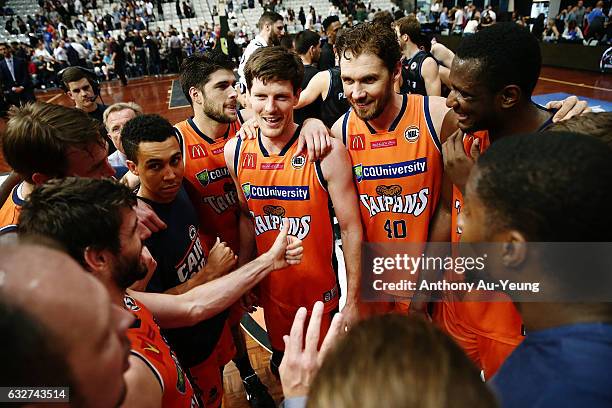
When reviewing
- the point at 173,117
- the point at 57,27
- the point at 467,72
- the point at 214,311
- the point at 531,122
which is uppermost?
the point at 57,27

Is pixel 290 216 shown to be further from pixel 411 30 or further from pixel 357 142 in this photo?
pixel 411 30

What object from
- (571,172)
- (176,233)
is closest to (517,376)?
(571,172)

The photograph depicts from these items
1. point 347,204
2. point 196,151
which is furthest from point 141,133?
point 347,204

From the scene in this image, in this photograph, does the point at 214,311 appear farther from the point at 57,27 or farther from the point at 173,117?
the point at 57,27

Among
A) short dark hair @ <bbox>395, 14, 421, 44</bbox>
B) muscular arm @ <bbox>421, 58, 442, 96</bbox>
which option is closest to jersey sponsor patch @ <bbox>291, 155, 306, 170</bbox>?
muscular arm @ <bbox>421, 58, 442, 96</bbox>

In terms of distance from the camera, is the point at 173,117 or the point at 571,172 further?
the point at 173,117

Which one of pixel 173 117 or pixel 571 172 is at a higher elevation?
pixel 571 172

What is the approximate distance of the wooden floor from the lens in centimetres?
322

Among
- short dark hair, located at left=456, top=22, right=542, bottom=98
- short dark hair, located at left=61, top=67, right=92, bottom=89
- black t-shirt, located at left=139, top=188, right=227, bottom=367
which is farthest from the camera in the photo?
short dark hair, located at left=61, top=67, right=92, bottom=89

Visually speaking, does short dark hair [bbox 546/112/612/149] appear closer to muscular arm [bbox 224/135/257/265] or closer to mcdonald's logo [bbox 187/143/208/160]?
muscular arm [bbox 224/135/257/265]

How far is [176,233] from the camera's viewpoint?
2.33 metres

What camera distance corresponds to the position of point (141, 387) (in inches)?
50.3

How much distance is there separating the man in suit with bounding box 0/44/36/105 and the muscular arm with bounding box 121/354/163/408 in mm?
11924

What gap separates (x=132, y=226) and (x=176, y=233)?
654mm
